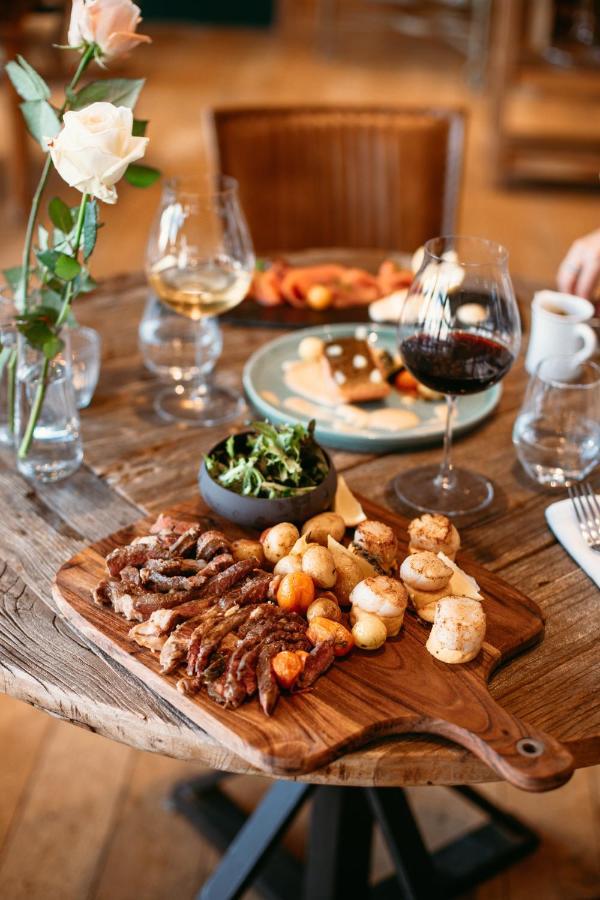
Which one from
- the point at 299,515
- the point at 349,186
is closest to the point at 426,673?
the point at 299,515

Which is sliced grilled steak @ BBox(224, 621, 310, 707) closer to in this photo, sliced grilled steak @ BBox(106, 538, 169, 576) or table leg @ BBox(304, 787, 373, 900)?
sliced grilled steak @ BBox(106, 538, 169, 576)

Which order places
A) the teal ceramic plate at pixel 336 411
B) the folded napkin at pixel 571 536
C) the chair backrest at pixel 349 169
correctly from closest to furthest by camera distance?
the folded napkin at pixel 571 536, the teal ceramic plate at pixel 336 411, the chair backrest at pixel 349 169

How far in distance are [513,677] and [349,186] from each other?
1.68 metres

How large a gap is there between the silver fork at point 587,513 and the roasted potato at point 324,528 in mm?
286

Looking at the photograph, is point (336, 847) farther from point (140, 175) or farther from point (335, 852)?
point (140, 175)

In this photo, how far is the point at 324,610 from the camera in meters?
0.95

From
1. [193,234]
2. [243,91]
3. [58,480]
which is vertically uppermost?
[193,234]

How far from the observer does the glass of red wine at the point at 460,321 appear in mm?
1104

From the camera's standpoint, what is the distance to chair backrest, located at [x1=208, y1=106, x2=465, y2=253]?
2.34m

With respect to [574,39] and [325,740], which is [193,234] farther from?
[574,39]

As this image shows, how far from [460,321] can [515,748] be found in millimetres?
483

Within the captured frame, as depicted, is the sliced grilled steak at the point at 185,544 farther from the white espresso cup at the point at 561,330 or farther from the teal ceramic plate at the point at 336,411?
the white espresso cup at the point at 561,330

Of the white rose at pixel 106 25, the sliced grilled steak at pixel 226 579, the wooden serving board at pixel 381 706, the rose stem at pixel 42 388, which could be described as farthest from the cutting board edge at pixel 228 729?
the white rose at pixel 106 25

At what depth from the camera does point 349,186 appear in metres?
2.41
